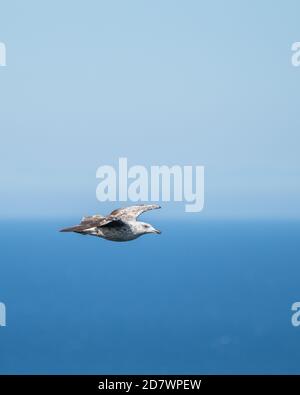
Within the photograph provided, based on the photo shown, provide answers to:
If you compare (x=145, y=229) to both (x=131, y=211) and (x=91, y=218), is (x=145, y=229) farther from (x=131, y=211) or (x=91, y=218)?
(x=91, y=218)

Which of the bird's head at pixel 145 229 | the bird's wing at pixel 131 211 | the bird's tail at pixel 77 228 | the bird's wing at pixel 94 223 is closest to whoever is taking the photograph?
the bird's tail at pixel 77 228

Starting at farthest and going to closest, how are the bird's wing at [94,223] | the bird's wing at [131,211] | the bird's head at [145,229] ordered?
1. the bird's wing at [131,211]
2. the bird's head at [145,229]
3. the bird's wing at [94,223]

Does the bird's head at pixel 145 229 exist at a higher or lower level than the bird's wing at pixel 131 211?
lower

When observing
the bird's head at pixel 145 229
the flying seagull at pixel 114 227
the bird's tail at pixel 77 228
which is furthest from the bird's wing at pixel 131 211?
the bird's tail at pixel 77 228

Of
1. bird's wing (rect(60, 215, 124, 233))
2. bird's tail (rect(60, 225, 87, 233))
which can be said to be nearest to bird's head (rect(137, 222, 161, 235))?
bird's wing (rect(60, 215, 124, 233))

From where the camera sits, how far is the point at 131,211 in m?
14.9

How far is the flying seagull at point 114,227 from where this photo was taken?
14.0 metres

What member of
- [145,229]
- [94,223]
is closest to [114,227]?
[94,223]

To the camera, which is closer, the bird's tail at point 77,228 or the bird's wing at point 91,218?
the bird's tail at point 77,228

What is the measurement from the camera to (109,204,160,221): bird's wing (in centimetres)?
1469

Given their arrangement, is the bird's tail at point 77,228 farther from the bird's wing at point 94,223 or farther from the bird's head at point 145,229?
the bird's head at point 145,229

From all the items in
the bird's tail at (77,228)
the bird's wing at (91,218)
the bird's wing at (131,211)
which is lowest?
the bird's tail at (77,228)
